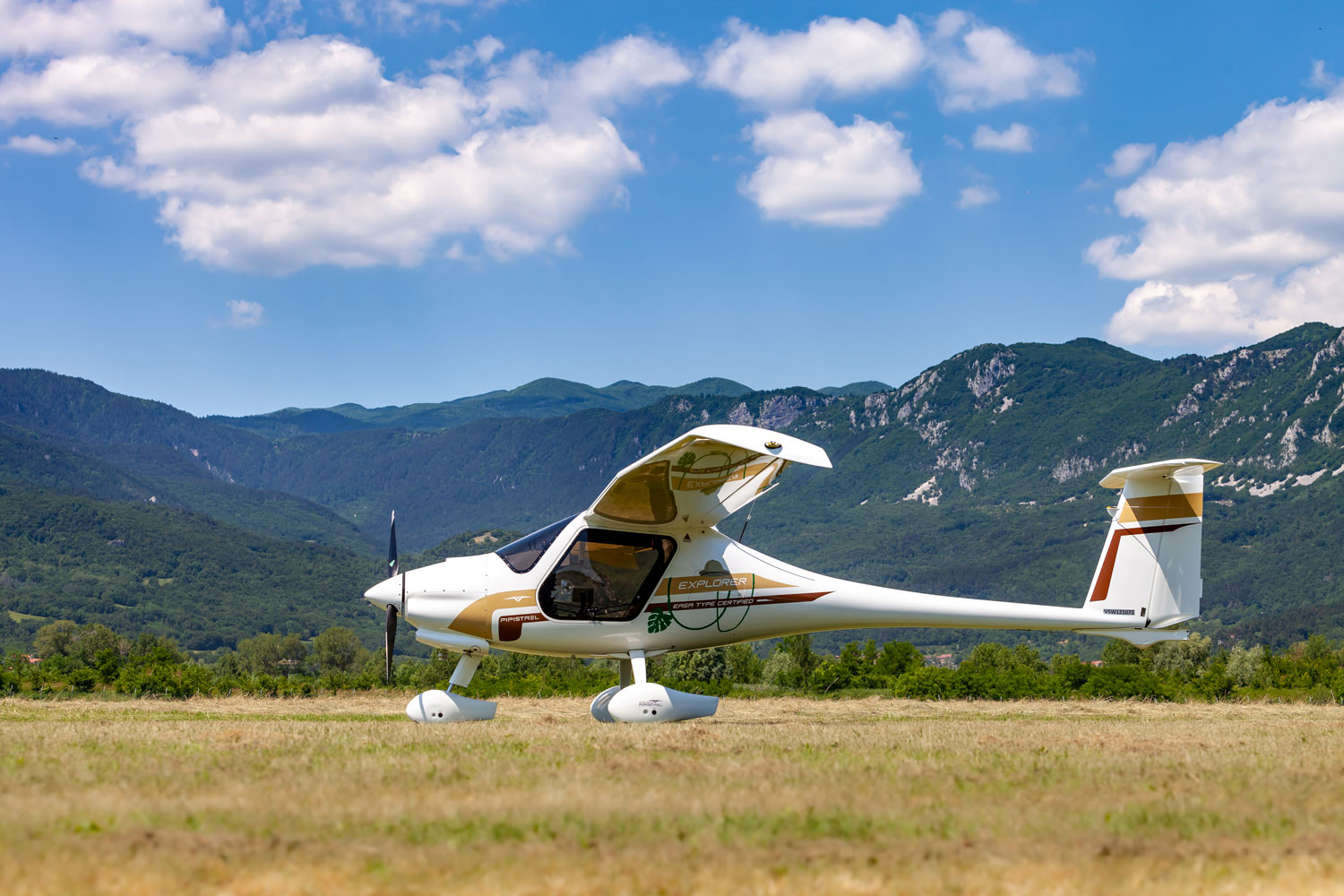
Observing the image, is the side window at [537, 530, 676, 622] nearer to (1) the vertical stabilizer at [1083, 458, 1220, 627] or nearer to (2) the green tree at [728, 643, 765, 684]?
(1) the vertical stabilizer at [1083, 458, 1220, 627]

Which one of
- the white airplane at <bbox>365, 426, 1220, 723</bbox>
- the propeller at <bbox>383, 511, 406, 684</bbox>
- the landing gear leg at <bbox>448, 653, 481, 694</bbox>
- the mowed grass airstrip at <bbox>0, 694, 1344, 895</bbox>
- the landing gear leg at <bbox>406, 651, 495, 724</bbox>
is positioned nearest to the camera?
the mowed grass airstrip at <bbox>0, 694, 1344, 895</bbox>

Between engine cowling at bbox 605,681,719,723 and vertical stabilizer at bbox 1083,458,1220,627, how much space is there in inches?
259

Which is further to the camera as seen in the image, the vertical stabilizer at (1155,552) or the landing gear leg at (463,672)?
the vertical stabilizer at (1155,552)

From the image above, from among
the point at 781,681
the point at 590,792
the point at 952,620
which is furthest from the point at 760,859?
the point at 781,681

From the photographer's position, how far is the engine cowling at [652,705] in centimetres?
1531

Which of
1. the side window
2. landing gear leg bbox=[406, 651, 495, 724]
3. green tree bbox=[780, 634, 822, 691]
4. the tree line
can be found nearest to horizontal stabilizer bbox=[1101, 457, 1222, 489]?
the side window

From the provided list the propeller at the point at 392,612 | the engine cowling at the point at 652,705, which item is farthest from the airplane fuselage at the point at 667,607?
the engine cowling at the point at 652,705

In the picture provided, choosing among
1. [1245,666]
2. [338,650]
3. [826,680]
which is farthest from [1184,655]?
[338,650]

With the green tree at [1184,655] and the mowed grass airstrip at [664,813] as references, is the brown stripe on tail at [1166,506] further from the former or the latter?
the green tree at [1184,655]

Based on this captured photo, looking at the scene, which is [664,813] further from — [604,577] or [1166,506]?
[1166,506]

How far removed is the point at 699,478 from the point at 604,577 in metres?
2.14

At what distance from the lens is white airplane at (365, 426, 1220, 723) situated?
52.3ft

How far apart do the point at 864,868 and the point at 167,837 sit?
4266 millimetres

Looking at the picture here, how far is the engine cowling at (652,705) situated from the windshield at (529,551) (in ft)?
7.64
